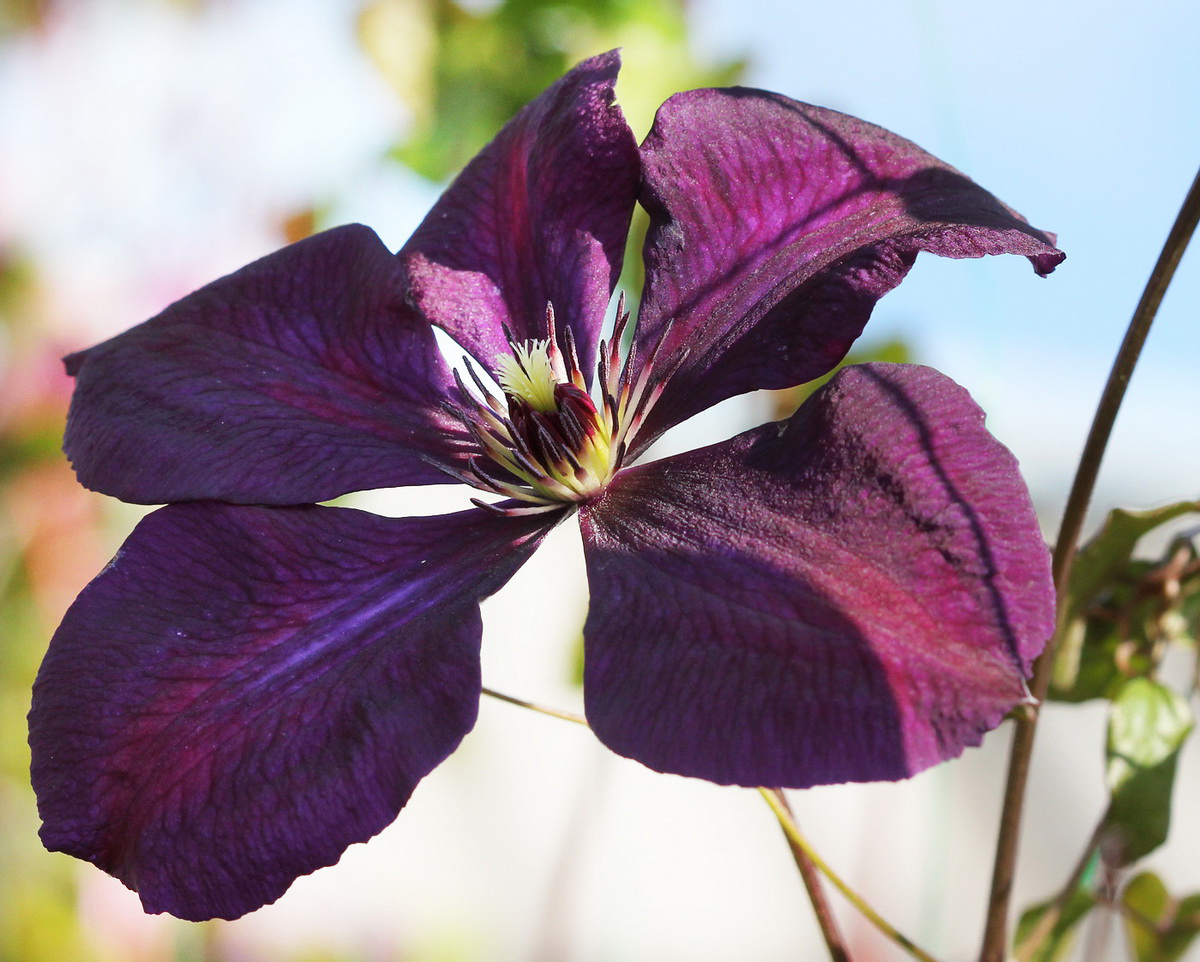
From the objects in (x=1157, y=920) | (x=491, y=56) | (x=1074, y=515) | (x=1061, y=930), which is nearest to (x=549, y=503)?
(x=1074, y=515)

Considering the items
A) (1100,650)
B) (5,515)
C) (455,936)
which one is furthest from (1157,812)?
(5,515)

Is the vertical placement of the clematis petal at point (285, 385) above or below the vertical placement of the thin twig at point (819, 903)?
above

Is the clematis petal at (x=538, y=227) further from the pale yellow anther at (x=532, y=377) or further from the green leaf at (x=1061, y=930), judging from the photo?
the green leaf at (x=1061, y=930)

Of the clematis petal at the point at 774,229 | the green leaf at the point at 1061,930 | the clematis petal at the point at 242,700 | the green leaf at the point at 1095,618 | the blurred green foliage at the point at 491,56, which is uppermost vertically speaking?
the blurred green foliage at the point at 491,56

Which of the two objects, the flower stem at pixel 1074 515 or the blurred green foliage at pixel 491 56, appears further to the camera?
the blurred green foliage at pixel 491 56

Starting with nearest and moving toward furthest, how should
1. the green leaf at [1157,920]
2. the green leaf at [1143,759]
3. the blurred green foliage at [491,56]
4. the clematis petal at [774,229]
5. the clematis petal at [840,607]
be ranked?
the clematis petal at [840,607]
the clematis petal at [774,229]
the green leaf at [1143,759]
the green leaf at [1157,920]
the blurred green foliage at [491,56]

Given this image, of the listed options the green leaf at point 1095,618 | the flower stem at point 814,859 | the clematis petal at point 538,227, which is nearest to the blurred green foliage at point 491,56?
the clematis petal at point 538,227

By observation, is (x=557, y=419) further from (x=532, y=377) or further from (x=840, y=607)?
(x=840, y=607)
